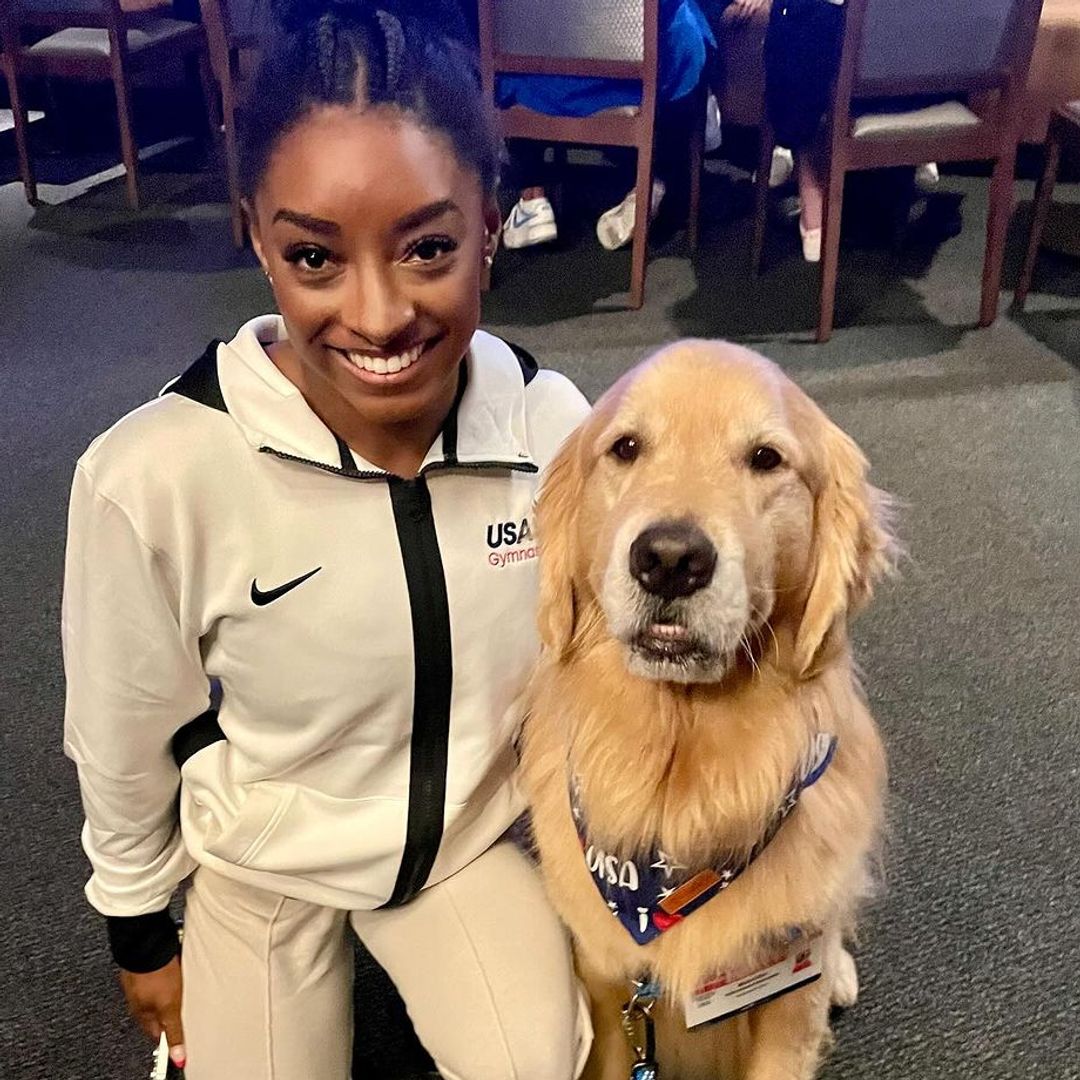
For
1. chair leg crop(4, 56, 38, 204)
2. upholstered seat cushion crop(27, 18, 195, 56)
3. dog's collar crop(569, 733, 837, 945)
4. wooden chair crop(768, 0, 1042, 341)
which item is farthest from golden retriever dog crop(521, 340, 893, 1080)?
chair leg crop(4, 56, 38, 204)

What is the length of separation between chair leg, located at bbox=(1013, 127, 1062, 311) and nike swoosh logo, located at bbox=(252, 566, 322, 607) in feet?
10.6

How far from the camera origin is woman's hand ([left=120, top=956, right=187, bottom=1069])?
1.42m

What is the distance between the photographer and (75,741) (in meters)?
1.32

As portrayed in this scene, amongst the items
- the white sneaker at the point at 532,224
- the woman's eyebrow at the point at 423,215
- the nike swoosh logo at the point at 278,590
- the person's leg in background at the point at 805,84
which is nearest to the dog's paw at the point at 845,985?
the nike swoosh logo at the point at 278,590

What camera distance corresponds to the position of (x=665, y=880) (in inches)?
48.9

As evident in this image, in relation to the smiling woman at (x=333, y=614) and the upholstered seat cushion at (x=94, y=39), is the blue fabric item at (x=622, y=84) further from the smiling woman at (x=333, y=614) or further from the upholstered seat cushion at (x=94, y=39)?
the smiling woman at (x=333, y=614)

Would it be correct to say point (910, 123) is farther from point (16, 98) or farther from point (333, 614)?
point (16, 98)

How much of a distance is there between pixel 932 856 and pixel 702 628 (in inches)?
38.0

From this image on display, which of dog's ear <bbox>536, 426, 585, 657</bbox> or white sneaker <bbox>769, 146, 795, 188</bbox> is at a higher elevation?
dog's ear <bbox>536, 426, 585, 657</bbox>

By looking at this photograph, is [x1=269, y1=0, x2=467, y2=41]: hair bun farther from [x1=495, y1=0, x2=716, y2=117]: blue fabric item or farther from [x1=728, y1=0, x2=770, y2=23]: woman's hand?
[x1=728, y1=0, x2=770, y2=23]: woman's hand

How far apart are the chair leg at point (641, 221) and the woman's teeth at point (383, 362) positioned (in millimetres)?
2650

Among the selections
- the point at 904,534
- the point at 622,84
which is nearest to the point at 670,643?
the point at 904,534

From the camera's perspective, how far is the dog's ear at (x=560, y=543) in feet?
4.16

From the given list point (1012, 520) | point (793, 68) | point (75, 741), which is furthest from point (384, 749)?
point (793, 68)
